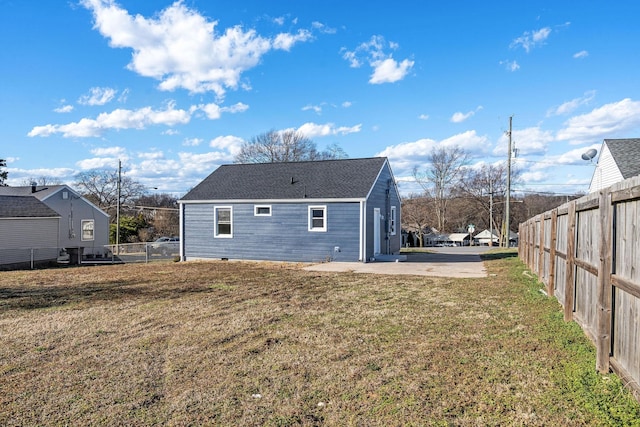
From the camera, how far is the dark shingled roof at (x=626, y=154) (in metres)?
16.0

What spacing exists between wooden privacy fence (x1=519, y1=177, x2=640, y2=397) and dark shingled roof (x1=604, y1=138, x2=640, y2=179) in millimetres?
13063

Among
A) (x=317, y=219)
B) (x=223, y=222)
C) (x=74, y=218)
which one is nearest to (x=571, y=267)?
(x=317, y=219)

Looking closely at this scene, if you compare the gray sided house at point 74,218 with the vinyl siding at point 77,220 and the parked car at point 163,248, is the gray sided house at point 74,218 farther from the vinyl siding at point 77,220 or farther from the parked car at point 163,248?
the parked car at point 163,248

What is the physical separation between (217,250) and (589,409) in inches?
637

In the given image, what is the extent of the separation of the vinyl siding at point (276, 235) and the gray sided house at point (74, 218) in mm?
11199

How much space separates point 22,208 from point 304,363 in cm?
2232

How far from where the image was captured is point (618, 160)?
55.5 ft

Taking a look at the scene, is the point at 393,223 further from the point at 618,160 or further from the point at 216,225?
the point at 618,160

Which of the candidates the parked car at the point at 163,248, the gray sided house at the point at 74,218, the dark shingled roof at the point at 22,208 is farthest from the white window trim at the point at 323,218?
the gray sided house at the point at 74,218

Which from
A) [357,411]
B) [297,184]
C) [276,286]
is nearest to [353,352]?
[357,411]

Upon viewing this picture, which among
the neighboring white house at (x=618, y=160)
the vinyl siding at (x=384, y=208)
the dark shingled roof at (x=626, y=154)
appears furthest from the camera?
the vinyl siding at (x=384, y=208)

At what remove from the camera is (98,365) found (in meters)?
4.46

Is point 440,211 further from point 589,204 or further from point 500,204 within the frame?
point 589,204

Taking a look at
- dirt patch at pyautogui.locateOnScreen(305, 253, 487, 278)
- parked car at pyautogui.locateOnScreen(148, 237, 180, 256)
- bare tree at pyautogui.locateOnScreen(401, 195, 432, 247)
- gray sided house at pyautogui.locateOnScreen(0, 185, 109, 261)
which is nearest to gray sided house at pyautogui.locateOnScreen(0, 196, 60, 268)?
gray sided house at pyautogui.locateOnScreen(0, 185, 109, 261)
